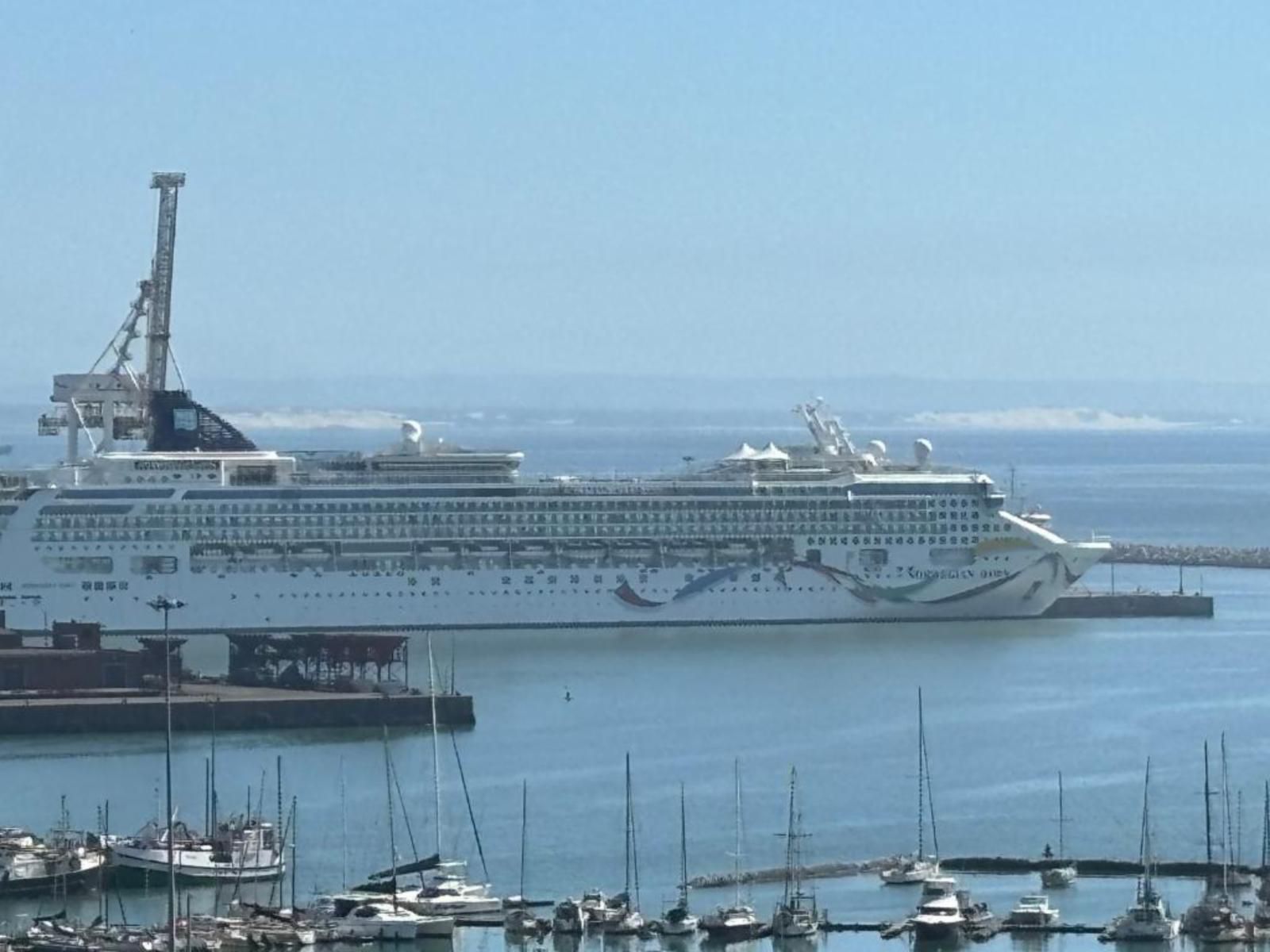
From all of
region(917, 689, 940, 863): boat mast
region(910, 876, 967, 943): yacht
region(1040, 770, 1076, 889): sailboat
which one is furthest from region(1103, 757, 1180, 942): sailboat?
region(917, 689, 940, 863): boat mast

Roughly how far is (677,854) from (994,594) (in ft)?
87.0

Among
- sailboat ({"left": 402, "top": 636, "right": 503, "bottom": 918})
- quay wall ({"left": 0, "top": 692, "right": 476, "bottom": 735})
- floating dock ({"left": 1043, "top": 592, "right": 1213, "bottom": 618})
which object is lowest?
sailboat ({"left": 402, "top": 636, "right": 503, "bottom": 918})

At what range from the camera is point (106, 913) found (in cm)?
3366

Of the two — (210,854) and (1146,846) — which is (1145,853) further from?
(210,854)

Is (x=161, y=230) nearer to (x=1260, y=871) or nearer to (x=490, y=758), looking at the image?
(x=490, y=758)

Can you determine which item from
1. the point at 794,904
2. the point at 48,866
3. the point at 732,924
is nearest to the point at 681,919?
the point at 732,924

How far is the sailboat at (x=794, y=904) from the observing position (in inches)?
1305

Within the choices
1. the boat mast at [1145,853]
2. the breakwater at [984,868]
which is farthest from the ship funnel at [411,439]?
the breakwater at [984,868]

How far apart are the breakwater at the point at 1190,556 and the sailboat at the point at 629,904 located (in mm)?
44552

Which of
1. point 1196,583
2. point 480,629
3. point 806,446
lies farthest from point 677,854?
point 1196,583

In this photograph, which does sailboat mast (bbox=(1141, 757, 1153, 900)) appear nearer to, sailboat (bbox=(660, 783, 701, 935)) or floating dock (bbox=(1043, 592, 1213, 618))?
sailboat (bbox=(660, 783, 701, 935))

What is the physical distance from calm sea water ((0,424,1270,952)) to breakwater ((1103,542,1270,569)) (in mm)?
17418

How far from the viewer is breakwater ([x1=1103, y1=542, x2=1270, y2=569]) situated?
267 ft

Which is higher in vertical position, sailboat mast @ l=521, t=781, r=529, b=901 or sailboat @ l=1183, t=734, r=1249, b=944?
sailboat mast @ l=521, t=781, r=529, b=901
